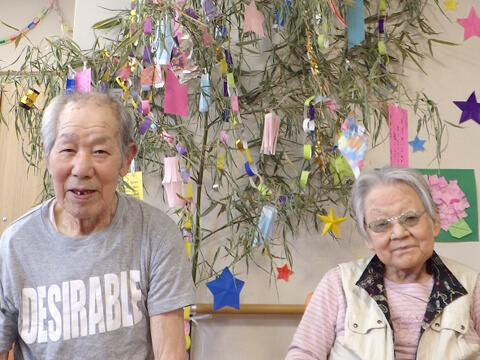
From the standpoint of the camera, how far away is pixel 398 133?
2.29 m

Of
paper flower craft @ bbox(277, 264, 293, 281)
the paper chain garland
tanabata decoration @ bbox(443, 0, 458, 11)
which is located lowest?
paper flower craft @ bbox(277, 264, 293, 281)

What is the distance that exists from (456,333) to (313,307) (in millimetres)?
398

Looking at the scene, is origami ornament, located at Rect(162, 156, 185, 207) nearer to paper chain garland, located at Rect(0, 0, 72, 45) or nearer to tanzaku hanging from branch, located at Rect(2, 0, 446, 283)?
tanzaku hanging from branch, located at Rect(2, 0, 446, 283)

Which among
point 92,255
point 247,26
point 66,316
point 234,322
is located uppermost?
point 247,26

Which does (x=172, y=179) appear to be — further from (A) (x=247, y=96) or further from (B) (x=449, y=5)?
(B) (x=449, y=5)

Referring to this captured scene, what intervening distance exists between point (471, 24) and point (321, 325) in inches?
65.8

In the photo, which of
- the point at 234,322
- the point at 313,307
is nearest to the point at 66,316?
the point at 313,307

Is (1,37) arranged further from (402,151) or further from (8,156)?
(402,151)

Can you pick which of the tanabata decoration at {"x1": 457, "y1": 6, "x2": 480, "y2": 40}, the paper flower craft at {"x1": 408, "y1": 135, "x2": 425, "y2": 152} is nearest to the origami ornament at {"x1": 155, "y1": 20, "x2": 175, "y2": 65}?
the paper flower craft at {"x1": 408, "y1": 135, "x2": 425, "y2": 152}

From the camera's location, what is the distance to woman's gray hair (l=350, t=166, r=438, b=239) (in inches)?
68.6

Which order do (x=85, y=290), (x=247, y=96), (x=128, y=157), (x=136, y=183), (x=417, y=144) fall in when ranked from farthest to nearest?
(x=417, y=144), (x=247, y=96), (x=136, y=183), (x=128, y=157), (x=85, y=290)

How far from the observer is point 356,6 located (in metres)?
2.41

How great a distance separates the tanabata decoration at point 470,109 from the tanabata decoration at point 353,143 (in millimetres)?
811

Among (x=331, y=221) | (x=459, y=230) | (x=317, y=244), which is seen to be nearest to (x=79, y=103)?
(x=331, y=221)
